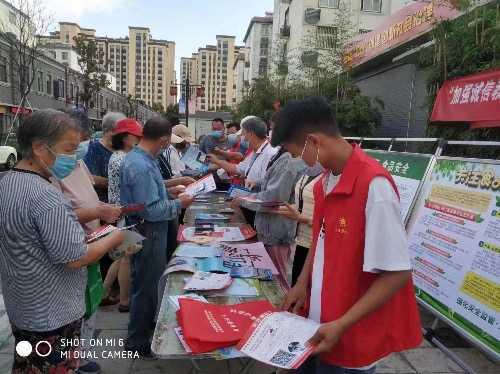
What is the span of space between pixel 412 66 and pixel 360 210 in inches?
398

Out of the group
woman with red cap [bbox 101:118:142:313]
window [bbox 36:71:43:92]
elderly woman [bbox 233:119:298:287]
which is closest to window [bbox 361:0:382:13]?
window [bbox 36:71:43:92]

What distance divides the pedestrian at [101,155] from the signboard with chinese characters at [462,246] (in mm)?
2878

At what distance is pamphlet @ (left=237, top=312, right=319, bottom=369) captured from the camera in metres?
1.27

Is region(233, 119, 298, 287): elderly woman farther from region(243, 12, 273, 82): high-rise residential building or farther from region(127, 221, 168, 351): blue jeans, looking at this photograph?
region(243, 12, 273, 82): high-rise residential building

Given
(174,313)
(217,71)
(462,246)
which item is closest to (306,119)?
(174,313)

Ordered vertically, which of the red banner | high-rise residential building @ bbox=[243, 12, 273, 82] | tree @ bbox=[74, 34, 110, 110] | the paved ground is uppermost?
high-rise residential building @ bbox=[243, 12, 273, 82]

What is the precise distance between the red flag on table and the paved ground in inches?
29.2

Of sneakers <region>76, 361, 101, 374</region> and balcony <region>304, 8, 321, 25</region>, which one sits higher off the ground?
balcony <region>304, 8, 321, 25</region>

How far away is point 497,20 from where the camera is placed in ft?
14.9

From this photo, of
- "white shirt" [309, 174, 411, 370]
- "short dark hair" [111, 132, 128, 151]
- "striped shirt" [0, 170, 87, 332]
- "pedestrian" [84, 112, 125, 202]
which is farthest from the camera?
"pedestrian" [84, 112, 125, 202]

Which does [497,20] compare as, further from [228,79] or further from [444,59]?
[228,79]

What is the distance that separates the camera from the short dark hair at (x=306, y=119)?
4.60 ft

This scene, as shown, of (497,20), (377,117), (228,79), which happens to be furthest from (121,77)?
(497,20)

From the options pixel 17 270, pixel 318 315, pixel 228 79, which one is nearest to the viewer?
pixel 318 315
